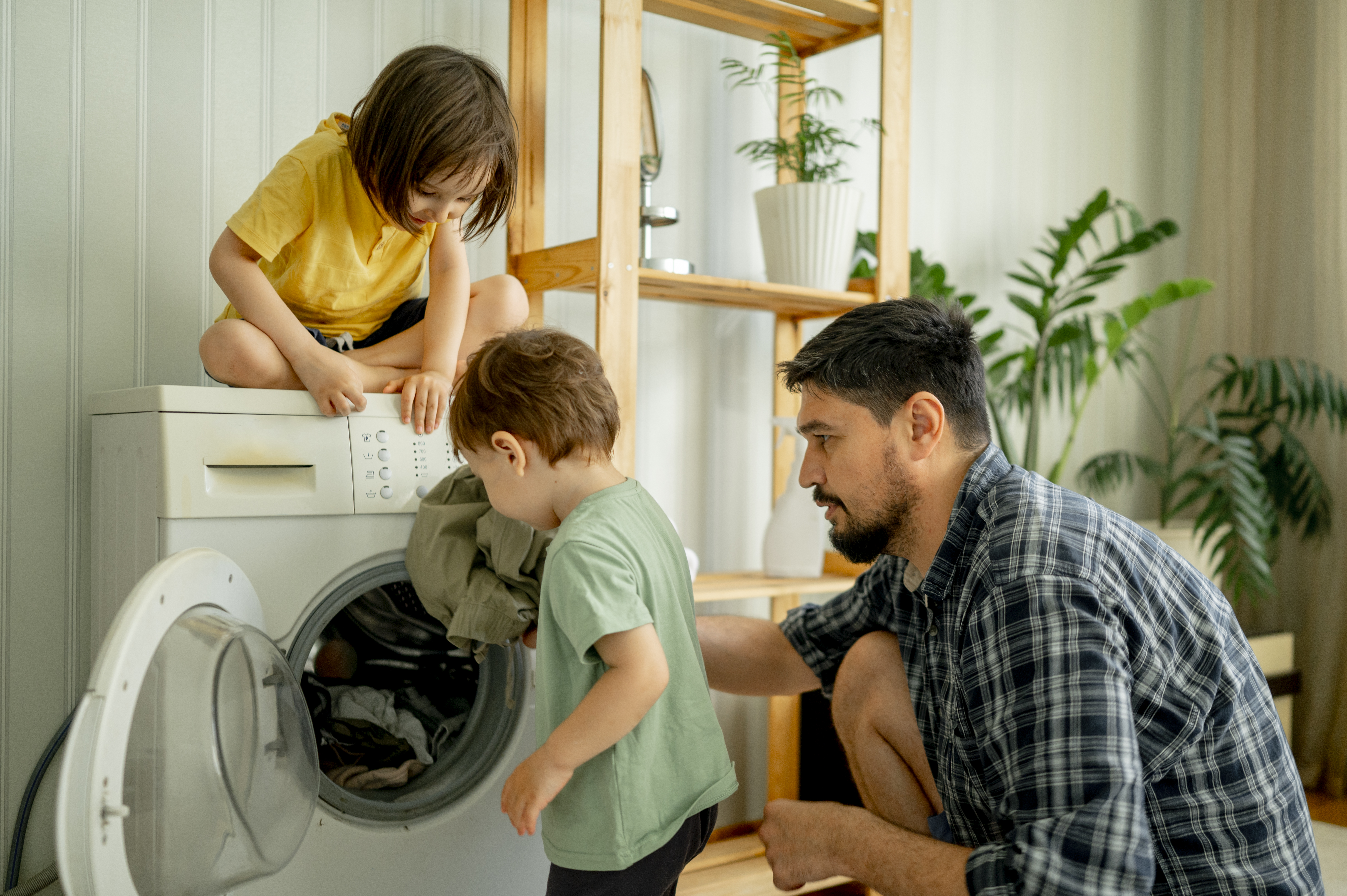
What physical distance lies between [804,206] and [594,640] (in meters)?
1.27

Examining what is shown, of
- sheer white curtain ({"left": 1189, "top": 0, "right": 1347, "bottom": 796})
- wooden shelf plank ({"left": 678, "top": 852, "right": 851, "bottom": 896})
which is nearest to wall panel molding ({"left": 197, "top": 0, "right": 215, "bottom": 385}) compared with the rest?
wooden shelf plank ({"left": 678, "top": 852, "right": 851, "bottom": 896})

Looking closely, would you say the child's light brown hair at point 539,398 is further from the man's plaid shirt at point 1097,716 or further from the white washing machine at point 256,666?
the man's plaid shirt at point 1097,716

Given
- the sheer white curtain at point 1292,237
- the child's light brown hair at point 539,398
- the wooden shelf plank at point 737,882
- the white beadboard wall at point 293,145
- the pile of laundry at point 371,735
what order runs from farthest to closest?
the sheer white curtain at point 1292,237 → the wooden shelf plank at point 737,882 → the white beadboard wall at point 293,145 → the pile of laundry at point 371,735 → the child's light brown hair at point 539,398

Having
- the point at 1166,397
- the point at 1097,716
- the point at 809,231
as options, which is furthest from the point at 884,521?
the point at 1166,397

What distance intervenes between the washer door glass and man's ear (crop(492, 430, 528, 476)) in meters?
0.34

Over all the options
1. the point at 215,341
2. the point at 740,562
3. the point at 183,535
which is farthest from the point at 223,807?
the point at 740,562

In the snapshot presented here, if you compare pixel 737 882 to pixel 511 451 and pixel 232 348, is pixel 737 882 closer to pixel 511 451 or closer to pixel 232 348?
pixel 511 451

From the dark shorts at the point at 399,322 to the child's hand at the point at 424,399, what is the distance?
17cm

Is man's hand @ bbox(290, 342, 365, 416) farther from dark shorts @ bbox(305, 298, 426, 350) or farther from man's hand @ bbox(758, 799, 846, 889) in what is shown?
man's hand @ bbox(758, 799, 846, 889)

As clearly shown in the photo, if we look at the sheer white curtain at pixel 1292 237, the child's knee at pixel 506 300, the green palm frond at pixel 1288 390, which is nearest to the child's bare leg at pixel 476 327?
the child's knee at pixel 506 300

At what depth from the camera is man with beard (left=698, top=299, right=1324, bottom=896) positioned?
96 cm

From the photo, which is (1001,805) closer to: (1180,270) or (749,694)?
(749,694)

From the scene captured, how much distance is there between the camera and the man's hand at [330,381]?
1354mm

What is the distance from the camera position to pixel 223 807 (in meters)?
1.08
